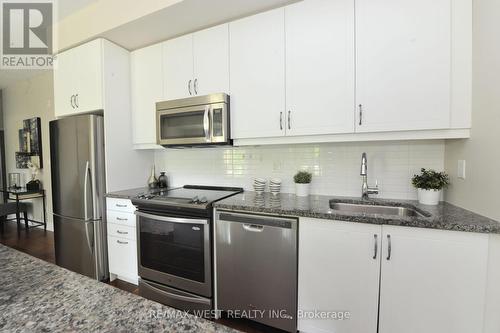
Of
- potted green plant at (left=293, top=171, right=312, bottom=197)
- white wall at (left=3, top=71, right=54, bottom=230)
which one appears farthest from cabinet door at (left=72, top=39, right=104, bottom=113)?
potted green plant at (left=293, top=171, right=312, bottom=197)

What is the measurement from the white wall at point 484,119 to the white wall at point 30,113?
5.11 m

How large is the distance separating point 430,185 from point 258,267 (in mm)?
1356

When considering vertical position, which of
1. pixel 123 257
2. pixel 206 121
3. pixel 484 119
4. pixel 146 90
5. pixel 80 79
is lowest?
pixel 123 257

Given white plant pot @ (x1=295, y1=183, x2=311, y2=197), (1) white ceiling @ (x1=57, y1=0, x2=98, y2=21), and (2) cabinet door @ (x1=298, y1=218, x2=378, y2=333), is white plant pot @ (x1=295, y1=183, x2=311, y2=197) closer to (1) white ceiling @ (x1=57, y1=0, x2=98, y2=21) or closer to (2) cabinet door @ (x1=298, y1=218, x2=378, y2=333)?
(2) cabinet door @ (x1=298, y1=218, x2=378, y2=333)

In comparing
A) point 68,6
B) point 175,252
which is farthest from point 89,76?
point 175,252

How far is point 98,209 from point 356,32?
271 cm

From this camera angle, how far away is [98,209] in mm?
2188

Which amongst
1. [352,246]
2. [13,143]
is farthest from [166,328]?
[13,143]

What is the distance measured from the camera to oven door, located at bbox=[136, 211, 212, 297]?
1.70 meters

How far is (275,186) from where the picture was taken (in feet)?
6.73

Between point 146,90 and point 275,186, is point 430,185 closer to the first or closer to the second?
point 275,186

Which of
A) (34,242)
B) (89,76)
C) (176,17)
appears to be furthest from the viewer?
(34,242)

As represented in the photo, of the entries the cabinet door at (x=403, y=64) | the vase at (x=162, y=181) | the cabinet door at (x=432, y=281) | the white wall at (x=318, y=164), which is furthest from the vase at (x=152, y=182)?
the cabinet door at (x=432, y=281)

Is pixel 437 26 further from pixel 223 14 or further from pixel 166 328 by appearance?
pixel 166 328
